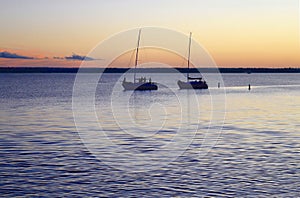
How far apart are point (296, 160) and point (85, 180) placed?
10.3 metres

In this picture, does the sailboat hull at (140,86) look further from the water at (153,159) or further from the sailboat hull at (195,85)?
the water at (153,159)

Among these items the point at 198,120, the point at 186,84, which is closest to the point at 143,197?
the point at 198,120

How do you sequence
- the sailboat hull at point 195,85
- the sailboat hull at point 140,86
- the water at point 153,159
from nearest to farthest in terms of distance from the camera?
the water at point 153,159 < the sailboat hull at point 140,86 < the sailboat hull at point 195,85

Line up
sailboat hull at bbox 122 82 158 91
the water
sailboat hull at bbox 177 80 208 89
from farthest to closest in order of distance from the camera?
sailboat hull at bbox 177 80 208 89
sailboat hull at bbox 122 82 158 91
the water

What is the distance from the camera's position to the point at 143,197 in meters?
18.1

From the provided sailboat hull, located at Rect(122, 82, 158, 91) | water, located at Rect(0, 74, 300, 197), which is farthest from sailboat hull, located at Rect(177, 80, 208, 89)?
water, located at Rect(0, 74, 300, 197)

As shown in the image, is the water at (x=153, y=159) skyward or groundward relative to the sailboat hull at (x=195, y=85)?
groundward

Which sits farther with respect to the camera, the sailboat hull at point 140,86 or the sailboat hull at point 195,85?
the sailboat hull at point 195,85

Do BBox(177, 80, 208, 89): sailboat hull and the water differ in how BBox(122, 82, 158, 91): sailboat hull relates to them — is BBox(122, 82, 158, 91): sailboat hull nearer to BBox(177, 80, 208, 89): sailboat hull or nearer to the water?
BBox(177, 80, 208, 89): sailboat hull

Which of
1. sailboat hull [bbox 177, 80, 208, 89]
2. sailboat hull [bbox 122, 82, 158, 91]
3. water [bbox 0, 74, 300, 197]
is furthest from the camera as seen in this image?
sailboat hull [bbox 177, 80, 208, 89]

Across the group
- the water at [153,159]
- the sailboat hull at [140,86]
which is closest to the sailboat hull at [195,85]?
the sailboat hull at [140,86]

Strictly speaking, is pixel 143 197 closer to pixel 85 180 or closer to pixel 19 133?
pixel 85 180

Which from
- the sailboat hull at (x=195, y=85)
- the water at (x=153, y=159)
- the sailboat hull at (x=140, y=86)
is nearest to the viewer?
the water at (x=153, y=159)

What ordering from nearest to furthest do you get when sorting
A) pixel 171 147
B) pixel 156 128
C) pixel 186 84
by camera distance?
pixel 171 147
pixel 156 128
pixel 186 84
